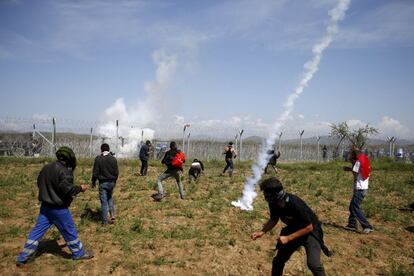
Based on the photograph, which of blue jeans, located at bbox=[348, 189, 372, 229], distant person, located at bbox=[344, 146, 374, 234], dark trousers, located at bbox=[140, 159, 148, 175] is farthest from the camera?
dark trousers, located at bbox=[140, 159, 148, 175]

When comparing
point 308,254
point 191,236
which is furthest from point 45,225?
point 308,254

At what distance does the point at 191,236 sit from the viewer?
9562 millimetres

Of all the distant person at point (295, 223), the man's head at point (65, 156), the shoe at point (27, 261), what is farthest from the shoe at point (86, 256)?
the distant person at point (295, 223)

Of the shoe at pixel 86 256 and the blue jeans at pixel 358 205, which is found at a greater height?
the blue jeans at pixel 358 205

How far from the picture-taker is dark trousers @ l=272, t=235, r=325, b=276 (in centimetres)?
575

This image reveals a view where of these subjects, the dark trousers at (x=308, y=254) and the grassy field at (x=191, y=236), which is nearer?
the dark trousers at (x=308, y=254)

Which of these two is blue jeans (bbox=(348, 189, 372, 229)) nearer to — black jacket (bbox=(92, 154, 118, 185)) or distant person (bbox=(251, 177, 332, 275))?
distant person (bbox=(251, 177, 332, 275))

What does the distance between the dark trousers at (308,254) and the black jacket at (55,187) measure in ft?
Result: 12.3

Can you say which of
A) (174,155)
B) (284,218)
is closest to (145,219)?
(174,155)

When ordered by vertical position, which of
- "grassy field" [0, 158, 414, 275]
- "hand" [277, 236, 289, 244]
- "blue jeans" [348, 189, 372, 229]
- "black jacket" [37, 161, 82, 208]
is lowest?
"grassy field" [0, 158, 414, 275]

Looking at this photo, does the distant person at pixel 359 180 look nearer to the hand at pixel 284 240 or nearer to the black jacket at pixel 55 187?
the hand at pixel 284 240

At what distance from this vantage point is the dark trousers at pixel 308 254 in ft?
18.9

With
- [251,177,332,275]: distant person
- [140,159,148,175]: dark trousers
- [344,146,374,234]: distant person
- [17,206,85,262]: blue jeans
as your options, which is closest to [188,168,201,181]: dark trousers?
[140,159,148,175]: dark trousers

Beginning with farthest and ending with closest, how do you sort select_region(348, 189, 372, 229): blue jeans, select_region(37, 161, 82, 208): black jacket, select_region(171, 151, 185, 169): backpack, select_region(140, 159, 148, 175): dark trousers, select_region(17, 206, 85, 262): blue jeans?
select_region(140, 159, 148, 175): dark trousers
select_region(171, 151, 185, 169): backpack
select_region(348, 189, 372, 229): blue jeans
select_region(17, 206, 85, 262): blue jeans
select_region(37, 161, 82, 208): black jacket
